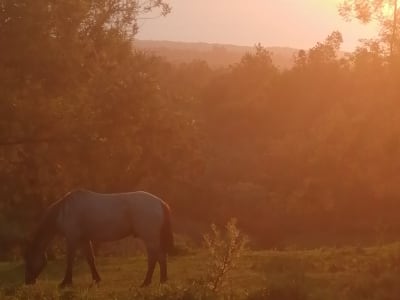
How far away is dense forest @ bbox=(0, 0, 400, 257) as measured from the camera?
13.4 m

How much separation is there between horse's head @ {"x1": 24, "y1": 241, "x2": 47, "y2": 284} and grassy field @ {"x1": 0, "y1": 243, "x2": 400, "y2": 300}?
358 millimetres

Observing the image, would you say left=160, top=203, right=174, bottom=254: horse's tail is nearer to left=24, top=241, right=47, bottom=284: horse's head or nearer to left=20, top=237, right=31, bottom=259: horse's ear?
left=24, top=241, right=47, bottom=284: horse's head

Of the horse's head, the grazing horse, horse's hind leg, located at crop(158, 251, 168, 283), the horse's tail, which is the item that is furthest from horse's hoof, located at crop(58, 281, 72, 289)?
the horse's tail

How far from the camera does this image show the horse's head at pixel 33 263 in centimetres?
1550

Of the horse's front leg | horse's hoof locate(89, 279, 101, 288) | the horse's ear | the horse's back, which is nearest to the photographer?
horse's hoof locate(89, 279, 101, 288)

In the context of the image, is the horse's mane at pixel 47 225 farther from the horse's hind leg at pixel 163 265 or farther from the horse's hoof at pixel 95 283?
the horse's hind leg at pixel 163 265

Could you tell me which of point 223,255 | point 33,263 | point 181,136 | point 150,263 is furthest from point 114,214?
point 181,136

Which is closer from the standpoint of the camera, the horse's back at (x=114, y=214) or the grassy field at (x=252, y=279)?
the grassy field at (x=252, y=279)

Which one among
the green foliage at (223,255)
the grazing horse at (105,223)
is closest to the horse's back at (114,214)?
the grazing horse at (105,223)

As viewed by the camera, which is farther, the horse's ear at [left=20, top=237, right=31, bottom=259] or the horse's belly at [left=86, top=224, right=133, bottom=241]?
the horse's ear at [left=20, top=237, right=31, bottom=259]

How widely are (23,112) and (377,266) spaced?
8.19m

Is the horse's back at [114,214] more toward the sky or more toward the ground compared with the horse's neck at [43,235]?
more toward the sky

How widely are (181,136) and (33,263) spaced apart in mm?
7442

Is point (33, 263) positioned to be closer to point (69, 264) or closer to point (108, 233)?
point (69, 264)
